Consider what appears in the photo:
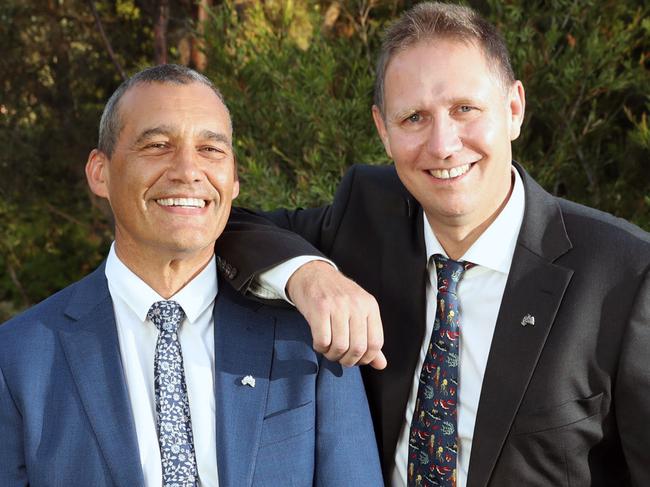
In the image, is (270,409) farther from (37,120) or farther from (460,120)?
(37,120)

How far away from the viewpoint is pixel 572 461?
262cm

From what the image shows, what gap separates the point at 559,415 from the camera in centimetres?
258

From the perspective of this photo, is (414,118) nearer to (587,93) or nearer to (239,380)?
(239,380)

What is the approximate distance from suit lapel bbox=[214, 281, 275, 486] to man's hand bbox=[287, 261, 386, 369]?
245mm

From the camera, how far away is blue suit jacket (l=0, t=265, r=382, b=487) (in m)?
2.53

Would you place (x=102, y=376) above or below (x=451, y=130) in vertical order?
below

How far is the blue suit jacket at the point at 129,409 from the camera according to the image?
2.53m

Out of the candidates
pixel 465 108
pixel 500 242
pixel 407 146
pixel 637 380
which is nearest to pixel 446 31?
pixel 465 108

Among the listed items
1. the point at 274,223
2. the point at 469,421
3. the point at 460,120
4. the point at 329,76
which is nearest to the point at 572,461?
the point at 469,421

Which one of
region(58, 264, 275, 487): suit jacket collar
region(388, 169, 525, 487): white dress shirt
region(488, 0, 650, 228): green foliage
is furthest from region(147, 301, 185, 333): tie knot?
region(488, 0, 650, 228): green foliage

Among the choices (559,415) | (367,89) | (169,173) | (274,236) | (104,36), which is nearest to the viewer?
(559,415)

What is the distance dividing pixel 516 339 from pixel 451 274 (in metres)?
0.30

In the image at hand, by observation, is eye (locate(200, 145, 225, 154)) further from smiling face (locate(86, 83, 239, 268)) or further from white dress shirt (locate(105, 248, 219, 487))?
white dress shirt (locate(105, 248, 219, 487))

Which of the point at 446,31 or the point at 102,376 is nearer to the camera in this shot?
the point at 102,376
